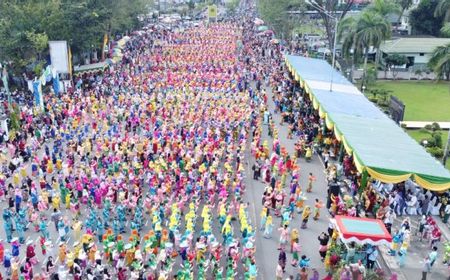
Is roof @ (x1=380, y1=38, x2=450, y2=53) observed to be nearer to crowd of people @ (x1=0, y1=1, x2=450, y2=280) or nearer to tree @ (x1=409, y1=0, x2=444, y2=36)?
tree @ (x1=409, y1=0, x2=444, y2=36)

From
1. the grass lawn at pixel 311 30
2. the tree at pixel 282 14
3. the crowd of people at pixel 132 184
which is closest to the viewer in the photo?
the crowd of people at pixel 132 184

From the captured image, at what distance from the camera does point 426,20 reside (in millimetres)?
59406

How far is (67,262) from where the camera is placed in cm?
1366

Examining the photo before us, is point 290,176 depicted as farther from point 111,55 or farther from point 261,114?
point 111,55

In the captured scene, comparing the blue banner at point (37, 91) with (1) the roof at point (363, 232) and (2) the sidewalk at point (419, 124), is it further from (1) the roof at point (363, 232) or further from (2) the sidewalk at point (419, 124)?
(2) the sidewalk at point (419, 124)

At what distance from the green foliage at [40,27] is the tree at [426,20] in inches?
1576

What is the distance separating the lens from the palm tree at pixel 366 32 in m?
38.6

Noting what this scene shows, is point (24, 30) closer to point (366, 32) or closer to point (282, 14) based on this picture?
point (366, 32)

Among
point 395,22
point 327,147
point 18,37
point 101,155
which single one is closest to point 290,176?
point 327,147

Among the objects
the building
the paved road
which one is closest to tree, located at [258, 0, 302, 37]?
the building

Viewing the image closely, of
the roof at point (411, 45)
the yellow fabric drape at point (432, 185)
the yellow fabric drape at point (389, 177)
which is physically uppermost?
the roof at point (411, 45)

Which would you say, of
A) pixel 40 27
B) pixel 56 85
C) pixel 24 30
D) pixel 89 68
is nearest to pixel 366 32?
pixel 89 68

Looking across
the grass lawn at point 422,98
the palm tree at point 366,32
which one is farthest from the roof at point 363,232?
the palm tree at point 366,32

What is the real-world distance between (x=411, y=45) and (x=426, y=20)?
12305mm
